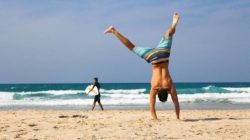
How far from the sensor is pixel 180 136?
338 inches

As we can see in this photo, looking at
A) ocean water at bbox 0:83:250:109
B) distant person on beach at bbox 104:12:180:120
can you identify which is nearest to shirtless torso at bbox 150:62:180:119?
distant person on beach at bbox 104:12:180:120

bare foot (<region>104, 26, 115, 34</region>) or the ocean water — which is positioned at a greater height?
bare foot (<region>104, 26, 115, 34</region>)

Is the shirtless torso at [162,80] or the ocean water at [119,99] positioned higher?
the shirtless torso at [162,80]

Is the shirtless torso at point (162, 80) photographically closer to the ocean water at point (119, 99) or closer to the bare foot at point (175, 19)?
the bare foot at point (175, 19)

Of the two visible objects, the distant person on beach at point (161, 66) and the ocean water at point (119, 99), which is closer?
the distant person on beach at point (161, 66)

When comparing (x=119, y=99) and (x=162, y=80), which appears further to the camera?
(x=119, y=99)

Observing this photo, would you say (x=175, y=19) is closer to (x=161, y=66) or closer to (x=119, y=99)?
(x=161, y=66)

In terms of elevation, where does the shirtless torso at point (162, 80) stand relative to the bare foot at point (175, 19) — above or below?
below

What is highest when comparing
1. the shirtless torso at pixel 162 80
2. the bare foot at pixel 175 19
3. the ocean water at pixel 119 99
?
the bare foot at pixel 175 19

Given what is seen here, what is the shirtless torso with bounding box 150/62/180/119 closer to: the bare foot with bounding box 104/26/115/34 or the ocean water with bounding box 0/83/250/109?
the bare foot with bounding box 104/26/115/34

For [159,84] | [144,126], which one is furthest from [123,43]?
[144,126]

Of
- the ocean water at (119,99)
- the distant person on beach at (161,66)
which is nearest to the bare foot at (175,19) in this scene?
the distant person on beach at (161,66)

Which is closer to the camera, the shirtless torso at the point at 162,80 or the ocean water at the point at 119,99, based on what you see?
the shirtless torso at the point at 162,80

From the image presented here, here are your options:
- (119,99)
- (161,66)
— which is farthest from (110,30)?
(119,99)
